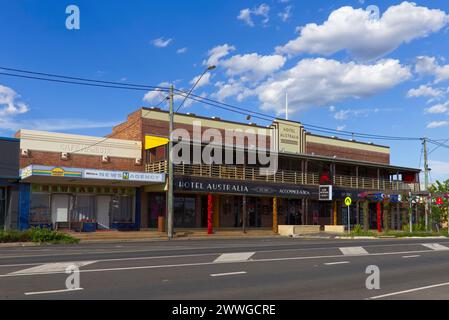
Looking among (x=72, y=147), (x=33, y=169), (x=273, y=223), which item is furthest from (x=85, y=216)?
(x=273, y=223)

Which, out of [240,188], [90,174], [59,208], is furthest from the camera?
[240,188]

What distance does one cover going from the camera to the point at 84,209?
113ft

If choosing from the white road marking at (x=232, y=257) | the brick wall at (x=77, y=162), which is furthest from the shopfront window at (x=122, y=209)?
the white road marking at (x=232, y=257)

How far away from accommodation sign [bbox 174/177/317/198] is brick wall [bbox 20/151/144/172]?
14.6 ft

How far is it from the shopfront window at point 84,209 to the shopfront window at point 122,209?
59.8 inches

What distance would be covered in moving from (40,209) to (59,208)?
49.2 inches

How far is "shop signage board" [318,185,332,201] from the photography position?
138 ft

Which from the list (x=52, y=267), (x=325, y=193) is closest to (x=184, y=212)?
(x=325, y=193)

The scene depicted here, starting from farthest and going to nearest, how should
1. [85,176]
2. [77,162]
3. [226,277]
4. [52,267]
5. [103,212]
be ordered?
[103,212]
[77,162]
[85,176]
[52,267]
[226,277]

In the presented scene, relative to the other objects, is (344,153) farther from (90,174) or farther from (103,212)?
(90,174)

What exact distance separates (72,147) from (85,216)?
4782 mm

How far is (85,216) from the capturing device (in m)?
34.4

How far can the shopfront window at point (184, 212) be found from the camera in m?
37.8
